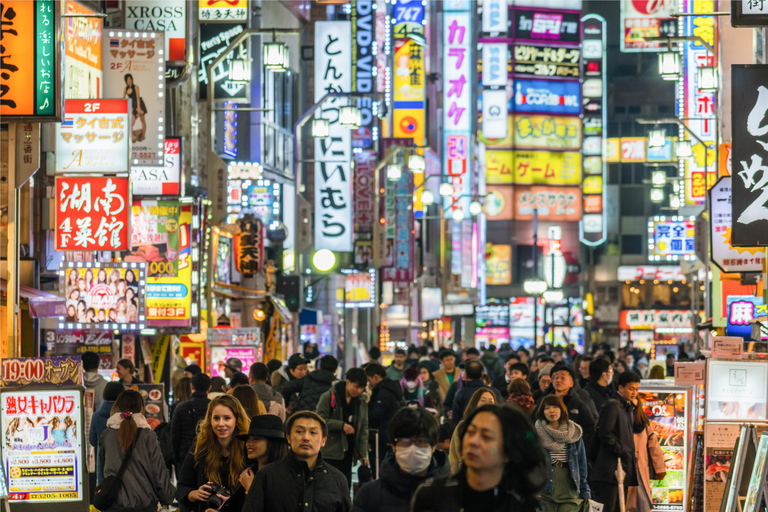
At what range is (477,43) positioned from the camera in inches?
2314

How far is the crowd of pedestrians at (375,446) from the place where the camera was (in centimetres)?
484

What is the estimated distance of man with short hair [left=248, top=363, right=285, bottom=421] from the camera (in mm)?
13273

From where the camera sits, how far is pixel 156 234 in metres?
20.8

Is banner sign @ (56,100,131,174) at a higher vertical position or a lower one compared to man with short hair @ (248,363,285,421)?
higher

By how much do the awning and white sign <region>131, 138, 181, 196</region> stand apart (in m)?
3.09

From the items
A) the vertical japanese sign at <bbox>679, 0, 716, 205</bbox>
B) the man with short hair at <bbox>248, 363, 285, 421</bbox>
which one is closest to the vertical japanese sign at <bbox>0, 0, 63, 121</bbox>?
the man with short hair at <bbox>248, 363, 285, 421</bbox>

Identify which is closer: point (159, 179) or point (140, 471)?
point (140, 471)

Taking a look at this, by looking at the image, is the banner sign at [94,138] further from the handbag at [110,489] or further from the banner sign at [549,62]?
the banner sign at [549,62]

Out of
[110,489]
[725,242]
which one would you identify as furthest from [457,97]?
[110,489]

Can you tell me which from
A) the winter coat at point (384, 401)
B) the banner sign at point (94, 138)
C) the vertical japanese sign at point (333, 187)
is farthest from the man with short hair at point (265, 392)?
the vertical japanese sign at point (333, 187)

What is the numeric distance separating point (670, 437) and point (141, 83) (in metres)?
9.50

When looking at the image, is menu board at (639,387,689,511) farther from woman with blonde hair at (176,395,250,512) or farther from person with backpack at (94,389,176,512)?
woman with blonde hair at (176,395,250,512)

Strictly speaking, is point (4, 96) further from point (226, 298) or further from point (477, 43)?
point (477, 43)

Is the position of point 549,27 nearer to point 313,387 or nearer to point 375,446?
point 375,446
